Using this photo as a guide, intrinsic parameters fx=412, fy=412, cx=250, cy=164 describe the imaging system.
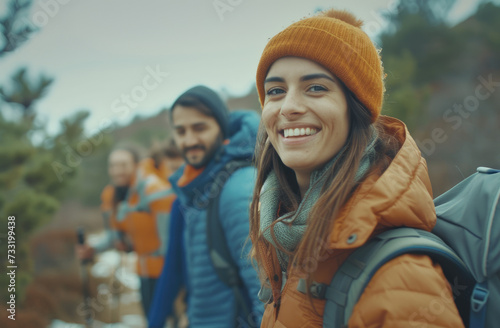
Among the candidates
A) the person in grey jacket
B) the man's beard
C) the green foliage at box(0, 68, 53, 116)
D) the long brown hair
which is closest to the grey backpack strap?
the long brown hair

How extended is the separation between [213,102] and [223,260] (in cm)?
109

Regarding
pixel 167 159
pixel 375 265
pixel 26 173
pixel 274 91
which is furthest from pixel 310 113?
pixel 26 173

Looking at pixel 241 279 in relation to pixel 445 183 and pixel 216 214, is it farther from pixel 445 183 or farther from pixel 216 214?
pixel 445 183

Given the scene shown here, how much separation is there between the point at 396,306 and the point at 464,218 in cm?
34

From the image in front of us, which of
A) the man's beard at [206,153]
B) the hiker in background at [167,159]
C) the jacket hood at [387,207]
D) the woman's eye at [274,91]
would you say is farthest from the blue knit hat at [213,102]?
the hiker in background at [167,159]

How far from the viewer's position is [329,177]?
1.27 metres

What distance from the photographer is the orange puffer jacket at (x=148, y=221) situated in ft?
15.3

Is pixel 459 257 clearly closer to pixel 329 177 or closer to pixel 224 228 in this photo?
pixel 329 177

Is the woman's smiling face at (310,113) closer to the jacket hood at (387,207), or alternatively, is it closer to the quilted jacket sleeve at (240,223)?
the jacket hood at (387,207)

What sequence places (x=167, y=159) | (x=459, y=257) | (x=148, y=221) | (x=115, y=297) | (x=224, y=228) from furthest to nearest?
(x=115, y=297), (x=167, y=159), (x=148, y=221), (x=224, y=228), (x=459, y=257)

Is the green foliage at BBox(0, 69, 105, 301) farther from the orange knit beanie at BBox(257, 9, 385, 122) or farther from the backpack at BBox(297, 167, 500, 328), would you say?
the backpack at BBox(297, 167, 500, 328)

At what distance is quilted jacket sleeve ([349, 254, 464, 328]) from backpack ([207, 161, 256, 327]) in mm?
1346

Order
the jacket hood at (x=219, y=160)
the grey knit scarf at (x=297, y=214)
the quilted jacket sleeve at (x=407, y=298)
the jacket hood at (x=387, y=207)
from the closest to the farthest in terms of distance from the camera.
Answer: the quilted jacket sleeve at (x=407, y=298) → the jacket hood at (x=387, y=207) → the grey knit scarf at (x=297, y=214) → the jacket hood at (x=219, y=160)

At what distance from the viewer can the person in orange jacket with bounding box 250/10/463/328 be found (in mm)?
1005
